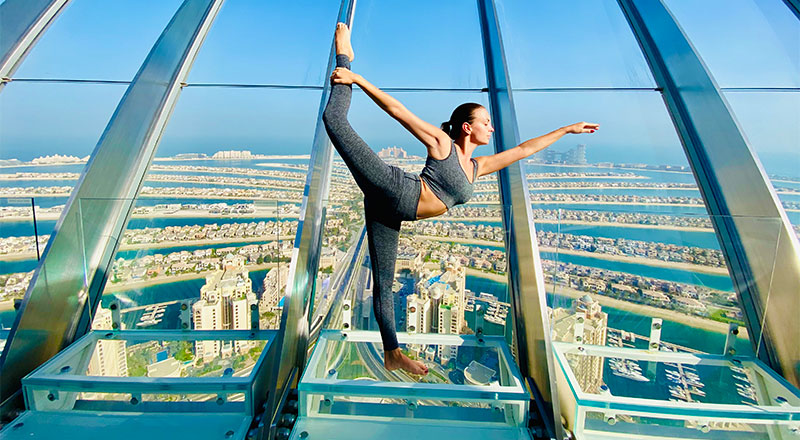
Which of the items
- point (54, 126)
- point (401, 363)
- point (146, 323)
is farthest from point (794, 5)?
point (54, 126)

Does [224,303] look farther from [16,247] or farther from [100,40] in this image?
[100,40]

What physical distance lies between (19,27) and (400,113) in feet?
9.20

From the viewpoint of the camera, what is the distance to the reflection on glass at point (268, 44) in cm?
335

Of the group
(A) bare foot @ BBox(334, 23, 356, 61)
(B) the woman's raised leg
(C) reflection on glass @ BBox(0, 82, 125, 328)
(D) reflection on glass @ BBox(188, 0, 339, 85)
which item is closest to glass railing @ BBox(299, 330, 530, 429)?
(B) the woman's raised leg

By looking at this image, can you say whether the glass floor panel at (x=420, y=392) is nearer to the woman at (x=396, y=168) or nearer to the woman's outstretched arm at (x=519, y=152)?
the woman at (x=396, y=168)

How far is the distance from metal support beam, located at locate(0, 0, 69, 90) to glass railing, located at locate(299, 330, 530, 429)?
2.66 metres

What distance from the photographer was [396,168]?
137 centimetres

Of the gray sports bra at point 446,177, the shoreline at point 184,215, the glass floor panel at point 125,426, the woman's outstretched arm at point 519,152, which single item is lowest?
the glass floor panel at point 125,426

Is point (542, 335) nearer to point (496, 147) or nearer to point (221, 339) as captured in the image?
point (496, 147)

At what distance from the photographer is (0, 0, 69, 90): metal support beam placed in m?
2.48

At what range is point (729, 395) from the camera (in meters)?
2.01

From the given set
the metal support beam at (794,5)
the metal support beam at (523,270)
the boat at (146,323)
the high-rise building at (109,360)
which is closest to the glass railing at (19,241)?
the high-rise building at (109,360)

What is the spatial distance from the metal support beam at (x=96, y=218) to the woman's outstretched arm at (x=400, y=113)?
2.04 m

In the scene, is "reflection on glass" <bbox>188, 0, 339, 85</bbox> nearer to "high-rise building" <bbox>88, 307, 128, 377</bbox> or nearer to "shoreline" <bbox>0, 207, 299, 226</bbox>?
"shoreline" <bbox>0, 207, 299, 226</bbox>
